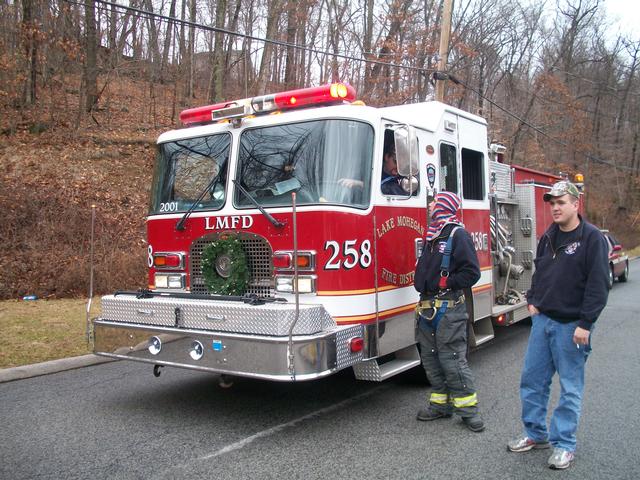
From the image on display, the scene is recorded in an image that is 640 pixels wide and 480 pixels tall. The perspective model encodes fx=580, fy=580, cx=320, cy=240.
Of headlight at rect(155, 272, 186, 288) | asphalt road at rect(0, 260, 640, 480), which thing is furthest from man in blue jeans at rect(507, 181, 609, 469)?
headlight at rect(155, 272, 186, 288)

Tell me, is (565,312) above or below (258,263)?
below

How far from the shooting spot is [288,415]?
4930 mm

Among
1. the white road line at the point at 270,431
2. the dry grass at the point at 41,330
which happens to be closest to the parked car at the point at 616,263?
the white road line at the point at 270,431

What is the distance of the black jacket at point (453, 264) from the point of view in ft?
14.8

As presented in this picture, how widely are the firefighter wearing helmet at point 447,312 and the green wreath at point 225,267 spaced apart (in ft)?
4.80

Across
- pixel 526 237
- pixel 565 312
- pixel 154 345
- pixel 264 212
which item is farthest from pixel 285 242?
pixel 526 237

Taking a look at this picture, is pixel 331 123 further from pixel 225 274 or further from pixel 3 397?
pixel 3 397

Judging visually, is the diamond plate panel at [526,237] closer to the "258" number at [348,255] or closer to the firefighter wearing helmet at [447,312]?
the firefighter wearing helmet at [447,312]

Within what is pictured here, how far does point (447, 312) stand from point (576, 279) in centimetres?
109

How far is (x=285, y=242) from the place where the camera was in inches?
184

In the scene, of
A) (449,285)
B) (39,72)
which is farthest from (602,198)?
(449,285)

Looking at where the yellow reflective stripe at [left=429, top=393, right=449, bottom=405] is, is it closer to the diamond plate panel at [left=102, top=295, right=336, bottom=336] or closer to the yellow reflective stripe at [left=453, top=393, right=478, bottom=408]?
the yellow reflective stripe at [left=453, top=393, right=478, bottom=408]

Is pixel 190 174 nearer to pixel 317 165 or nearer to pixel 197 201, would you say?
pixel 197 201

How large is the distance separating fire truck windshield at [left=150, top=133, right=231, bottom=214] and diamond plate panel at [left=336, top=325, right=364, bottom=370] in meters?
1.65
